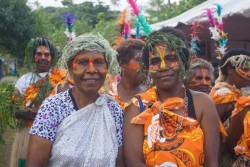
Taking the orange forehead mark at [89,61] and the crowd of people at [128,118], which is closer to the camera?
the crowd of people at [128,118]

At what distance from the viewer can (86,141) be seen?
8.92ft

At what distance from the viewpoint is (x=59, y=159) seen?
269cm

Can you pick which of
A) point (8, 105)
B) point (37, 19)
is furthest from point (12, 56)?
point (8, 105)

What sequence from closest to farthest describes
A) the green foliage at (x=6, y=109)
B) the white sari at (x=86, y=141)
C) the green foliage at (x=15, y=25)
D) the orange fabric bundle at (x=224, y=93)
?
the white sari at (x=86, y=141), the orange fabric bundle at (x=224, y=93), the green foliage at (x=6, y=109), the green foliage at (x=15, y=25)

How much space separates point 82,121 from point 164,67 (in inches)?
25.6

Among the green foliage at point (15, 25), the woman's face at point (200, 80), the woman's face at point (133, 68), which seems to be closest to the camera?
the woman's face at point (200, 80)

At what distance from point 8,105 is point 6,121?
0.60 feet

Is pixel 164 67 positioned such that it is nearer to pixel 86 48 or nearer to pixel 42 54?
pixel 86 48

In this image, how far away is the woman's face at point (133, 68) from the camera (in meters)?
4.26

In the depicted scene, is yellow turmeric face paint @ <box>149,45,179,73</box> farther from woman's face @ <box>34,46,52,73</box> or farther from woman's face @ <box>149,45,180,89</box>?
woman's face @ <box>34,46,52,73</box>

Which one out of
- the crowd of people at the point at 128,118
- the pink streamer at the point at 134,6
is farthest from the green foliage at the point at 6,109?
the crowd of people at the point at 128,118

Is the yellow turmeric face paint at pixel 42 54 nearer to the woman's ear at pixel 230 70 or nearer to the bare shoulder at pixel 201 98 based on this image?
the woman's ear at pixel 230 70

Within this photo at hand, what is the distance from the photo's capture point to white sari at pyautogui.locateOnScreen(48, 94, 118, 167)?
8.79 feet

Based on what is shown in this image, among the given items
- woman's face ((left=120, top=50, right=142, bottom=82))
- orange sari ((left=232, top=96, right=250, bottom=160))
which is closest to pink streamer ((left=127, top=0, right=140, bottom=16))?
woman's face ((left=120, top=50, right=142, bottom=82))
